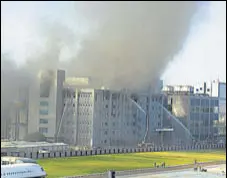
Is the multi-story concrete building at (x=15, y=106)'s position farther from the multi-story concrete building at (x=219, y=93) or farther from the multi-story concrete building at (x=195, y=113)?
the multi-story concrete building at (x=219, y=93)

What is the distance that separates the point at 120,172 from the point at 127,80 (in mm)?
23082

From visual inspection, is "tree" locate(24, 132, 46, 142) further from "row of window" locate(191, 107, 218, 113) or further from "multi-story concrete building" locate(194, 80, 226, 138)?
"multi-story concrete building" locate(194, 80, 226, 138)

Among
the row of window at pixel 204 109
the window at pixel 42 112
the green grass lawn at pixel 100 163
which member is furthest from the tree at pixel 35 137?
the row of window at pixel 204 109

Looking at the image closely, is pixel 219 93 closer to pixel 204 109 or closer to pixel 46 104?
pixel 204 109

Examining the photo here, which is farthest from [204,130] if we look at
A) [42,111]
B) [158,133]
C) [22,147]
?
[22,147]

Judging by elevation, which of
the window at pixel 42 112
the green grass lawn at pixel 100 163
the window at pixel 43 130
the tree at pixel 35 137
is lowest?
the green grass lawn at pixel 100 163

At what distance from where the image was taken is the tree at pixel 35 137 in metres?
35.6

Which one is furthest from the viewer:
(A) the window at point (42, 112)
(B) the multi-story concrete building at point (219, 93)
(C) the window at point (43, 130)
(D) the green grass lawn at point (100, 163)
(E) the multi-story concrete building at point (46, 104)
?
(B) the multi-story concrete building at point (219, 93)

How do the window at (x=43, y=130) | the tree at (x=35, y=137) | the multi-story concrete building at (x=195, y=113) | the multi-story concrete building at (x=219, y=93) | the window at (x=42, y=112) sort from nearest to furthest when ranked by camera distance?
1. the tree at (x=35, y=137)
2. the window at (x=43, y=130)
3. the window at (x=42, y=112)
4. the multi-story concrete building at (x=195, y=113)
5. the multi-story concrete building at (x=219, y=93)

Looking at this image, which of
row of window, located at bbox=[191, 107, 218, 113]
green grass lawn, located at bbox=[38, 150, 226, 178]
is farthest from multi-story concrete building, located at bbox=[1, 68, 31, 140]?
row of window, located at bbox=[191, 107, 218, 113]

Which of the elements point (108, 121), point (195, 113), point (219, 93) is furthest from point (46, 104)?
point (219, 93)

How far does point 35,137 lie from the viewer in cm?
3606

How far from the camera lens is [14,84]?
36.8 meters

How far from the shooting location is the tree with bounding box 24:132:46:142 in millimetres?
35625
